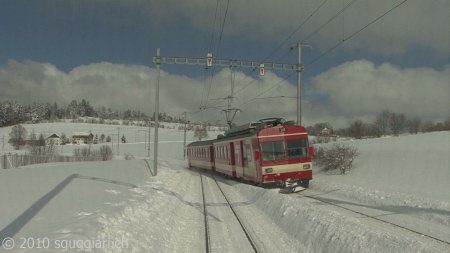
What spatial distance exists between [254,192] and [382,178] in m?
9.27

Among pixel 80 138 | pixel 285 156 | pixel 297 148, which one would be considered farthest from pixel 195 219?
pixel 80 138

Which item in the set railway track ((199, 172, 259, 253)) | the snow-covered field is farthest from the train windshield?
railway track ((199, 172, 259, 253))

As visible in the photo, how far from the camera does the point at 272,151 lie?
16031 mm

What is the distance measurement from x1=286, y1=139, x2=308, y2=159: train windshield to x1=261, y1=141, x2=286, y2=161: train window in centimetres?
34

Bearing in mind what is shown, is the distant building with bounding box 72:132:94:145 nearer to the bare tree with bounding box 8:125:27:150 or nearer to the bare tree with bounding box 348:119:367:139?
the bare tree with bounding box 8:125:27:150

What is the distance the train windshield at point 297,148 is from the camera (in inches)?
640

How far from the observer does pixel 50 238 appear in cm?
565

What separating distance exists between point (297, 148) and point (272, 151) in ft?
4.32

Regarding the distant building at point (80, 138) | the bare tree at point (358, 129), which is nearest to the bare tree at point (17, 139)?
the distant building at point (80, 138)

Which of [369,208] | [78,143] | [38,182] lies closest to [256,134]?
[369,208]

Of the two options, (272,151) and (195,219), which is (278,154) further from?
(195,219)

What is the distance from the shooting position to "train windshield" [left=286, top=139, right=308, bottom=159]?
16250 millimetres

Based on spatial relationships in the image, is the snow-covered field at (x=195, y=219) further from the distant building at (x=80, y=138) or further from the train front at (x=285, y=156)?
the distant building at (x=80, y=138)

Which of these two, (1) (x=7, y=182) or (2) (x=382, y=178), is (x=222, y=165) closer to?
(2) (x=382, y=178)
